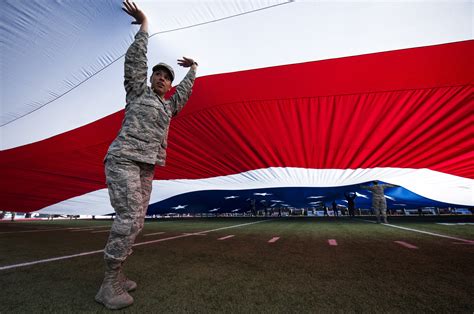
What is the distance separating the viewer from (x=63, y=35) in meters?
3.31

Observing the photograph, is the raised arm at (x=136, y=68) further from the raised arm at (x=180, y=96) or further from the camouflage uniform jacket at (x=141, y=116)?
the raised arm at (x=180, y=96)

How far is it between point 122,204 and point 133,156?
1.12ft

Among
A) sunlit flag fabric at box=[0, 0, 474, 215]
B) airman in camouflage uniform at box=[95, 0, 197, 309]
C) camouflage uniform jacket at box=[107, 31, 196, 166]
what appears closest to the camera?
airman in camouflage uniform at box=[95, 0, 197, 309]

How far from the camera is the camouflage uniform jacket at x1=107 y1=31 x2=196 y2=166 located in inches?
64.7

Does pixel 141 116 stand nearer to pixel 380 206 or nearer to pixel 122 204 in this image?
pixel 122 204

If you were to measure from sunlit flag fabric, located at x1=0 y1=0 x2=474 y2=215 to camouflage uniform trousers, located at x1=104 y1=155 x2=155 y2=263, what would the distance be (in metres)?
2.45

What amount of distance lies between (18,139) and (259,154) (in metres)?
6.71

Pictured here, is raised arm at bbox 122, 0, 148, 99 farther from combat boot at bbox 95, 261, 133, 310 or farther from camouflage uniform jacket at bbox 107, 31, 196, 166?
combat boot at bbox 95, 261, 133, 310

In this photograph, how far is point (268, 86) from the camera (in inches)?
156

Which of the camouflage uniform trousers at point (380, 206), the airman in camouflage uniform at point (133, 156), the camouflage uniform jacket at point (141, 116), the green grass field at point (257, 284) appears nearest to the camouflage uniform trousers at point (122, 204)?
the airman in camouflage uniform at point (133, 156)

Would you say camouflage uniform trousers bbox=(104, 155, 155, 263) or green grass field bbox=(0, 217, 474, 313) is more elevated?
camouflage uniform trousers bbox=(104, 155, 155, 263)

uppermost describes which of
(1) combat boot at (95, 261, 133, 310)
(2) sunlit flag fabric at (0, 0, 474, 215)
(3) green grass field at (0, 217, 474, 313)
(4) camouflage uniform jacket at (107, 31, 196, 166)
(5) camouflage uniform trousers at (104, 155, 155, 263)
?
(2) sunlit flag fabric at (0, 0, 474, 215)

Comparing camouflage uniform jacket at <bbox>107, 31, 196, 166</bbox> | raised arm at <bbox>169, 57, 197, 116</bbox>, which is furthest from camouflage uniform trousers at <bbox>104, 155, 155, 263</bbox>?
raised arm at <bbox>169, 57, 197, 116</bbox>

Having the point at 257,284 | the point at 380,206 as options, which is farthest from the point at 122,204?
the point at 380,206
